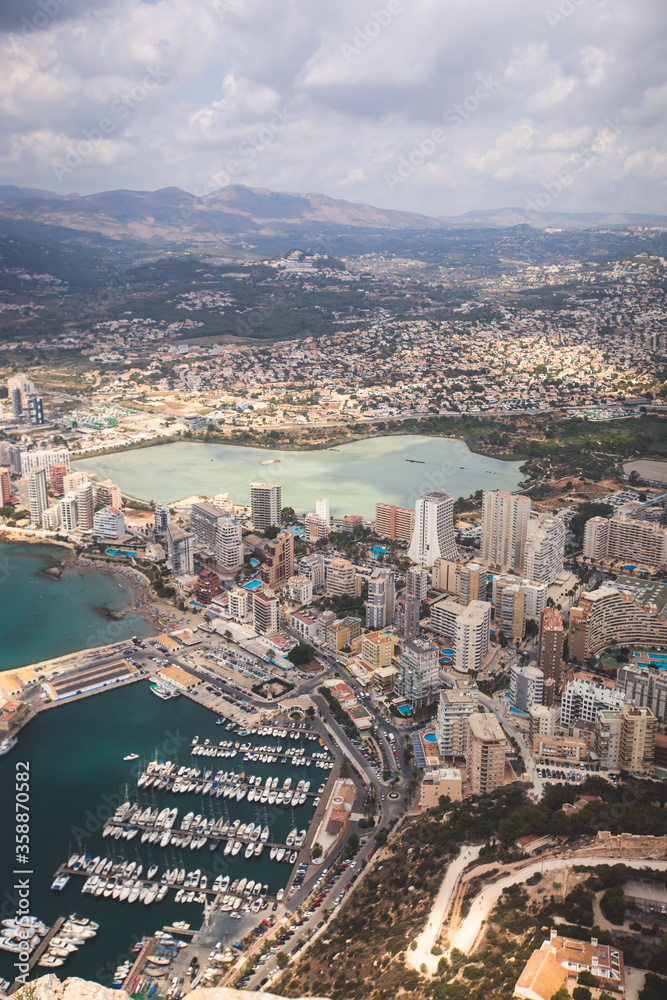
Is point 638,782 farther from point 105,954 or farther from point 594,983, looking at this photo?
point 105,954

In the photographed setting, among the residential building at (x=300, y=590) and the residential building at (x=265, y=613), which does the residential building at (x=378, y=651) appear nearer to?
the residential building at (x=265, y=613)

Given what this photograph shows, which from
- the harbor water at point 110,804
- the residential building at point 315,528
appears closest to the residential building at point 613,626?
the harbor water at point 110,804

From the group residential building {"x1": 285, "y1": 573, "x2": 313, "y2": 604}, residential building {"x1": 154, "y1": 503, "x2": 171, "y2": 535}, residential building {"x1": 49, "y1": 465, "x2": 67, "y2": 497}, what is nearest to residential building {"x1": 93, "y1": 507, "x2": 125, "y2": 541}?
residential building {"x1": 154, "y1": 503, "x2": 171, "y2": 535}

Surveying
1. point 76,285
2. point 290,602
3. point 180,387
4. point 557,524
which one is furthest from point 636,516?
point 76,285

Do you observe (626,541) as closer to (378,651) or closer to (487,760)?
(378,651)

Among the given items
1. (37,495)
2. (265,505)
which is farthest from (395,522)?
(37,495)

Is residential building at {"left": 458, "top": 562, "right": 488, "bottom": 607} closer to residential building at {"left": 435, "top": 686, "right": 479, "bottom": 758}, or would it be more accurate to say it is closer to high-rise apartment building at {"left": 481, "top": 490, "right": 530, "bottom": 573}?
high-rise apartment building at {"left": 481, "top": 490, "right": 530, "bottom": 573}
